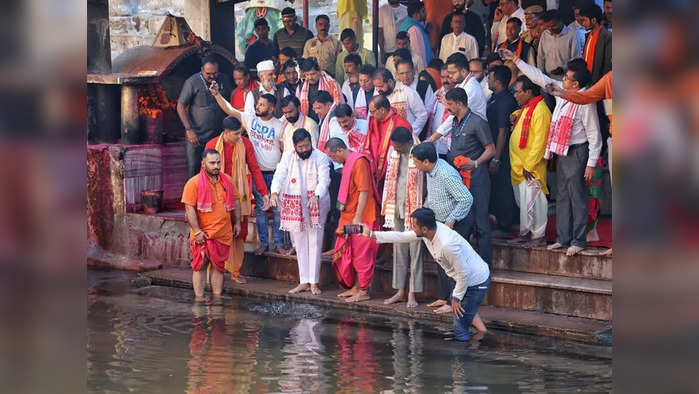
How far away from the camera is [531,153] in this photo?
31.9 feet

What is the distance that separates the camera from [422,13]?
12.5 m

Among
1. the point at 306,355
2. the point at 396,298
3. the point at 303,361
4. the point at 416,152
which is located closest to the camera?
the point at 303,361

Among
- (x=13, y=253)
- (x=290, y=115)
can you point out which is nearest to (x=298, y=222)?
(x=290, y=115)

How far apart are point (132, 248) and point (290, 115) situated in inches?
125

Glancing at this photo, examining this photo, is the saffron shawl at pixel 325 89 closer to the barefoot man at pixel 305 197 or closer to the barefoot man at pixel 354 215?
the barefoot man at pixel 305 197

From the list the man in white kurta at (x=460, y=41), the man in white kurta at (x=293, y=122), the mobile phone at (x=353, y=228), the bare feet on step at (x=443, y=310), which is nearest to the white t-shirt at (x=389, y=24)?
the man in white kurta at (x=460, y=41)

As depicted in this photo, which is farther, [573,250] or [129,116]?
[129,116]

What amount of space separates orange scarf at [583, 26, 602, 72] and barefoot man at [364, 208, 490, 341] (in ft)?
7.72

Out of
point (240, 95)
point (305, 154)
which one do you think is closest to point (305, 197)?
point (305, 154)

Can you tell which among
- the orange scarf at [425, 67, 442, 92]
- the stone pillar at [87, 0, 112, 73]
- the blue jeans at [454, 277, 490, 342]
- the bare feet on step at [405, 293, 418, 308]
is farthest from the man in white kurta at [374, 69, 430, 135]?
the stone pillar at [87, 0, 112, 73]

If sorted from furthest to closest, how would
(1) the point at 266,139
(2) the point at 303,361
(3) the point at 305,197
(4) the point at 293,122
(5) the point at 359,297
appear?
1. (1) the point at 266,139
2. (4) the point at 293,122
3. (3) the point at 305,197
4. (5) the point at 359,297
5. (2) the point at 303,361

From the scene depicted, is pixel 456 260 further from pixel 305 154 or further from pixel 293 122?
pixel 293 122

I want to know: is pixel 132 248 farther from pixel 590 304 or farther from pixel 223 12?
pixel 590 304

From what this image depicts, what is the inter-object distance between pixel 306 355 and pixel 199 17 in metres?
8.09
